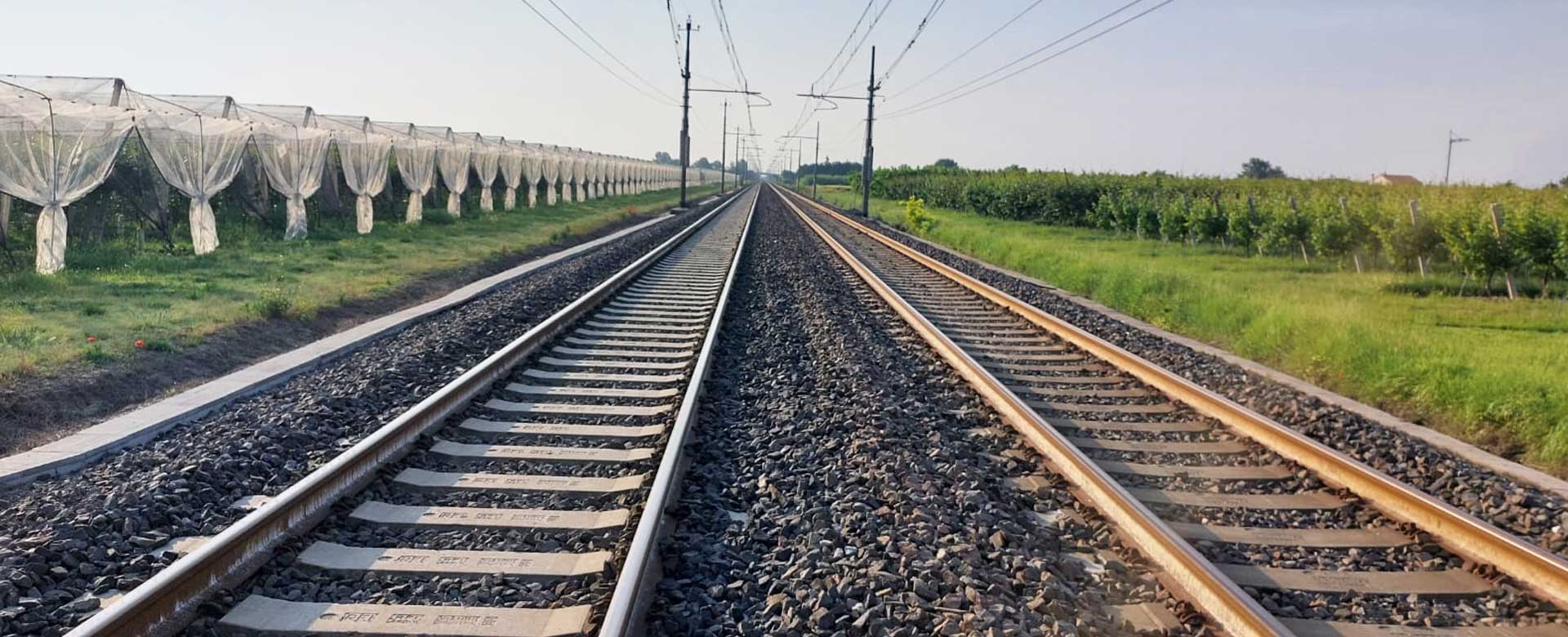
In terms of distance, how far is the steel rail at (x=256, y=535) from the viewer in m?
3.61

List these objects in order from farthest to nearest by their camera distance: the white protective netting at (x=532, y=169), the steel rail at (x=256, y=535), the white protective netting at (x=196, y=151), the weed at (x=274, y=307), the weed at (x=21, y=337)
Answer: the white protective netting at (x=532, y=169), the white protective netting at (x=196, y=151), the weed at (x=274, y=307), the weed at (x=21, y=337), the steel rail at (x=256, y=535)

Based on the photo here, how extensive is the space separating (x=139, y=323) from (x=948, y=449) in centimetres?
834

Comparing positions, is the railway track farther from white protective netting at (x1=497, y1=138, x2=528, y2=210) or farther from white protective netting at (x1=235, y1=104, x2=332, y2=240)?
white protective netting at (x1=497, y1=138, x2=528, y2=210)

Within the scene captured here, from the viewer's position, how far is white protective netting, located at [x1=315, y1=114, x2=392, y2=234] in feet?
80.8

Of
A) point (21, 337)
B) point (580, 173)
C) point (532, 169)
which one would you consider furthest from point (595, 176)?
point (21, 337)

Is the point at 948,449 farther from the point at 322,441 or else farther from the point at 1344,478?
the point at 322,441

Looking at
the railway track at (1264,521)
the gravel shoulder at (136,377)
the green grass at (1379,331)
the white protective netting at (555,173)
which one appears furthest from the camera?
the white protective netting at (555,173)

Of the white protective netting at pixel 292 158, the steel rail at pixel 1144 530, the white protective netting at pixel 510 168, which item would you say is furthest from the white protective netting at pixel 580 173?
the steel rail at pixel 1144 530

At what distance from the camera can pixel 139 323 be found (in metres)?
10.3

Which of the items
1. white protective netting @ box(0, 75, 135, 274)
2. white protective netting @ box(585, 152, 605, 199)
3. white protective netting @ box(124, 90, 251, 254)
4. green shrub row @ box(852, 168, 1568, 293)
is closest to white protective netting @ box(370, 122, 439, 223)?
white protective netting @ box(124, 90, 251, 254)

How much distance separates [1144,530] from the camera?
4.80m

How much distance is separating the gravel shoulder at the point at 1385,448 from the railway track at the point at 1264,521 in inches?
24.4

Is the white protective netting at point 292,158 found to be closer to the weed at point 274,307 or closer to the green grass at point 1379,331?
the weed at point 274,307

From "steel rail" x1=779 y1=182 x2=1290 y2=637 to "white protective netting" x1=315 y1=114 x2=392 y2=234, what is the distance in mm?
20146
